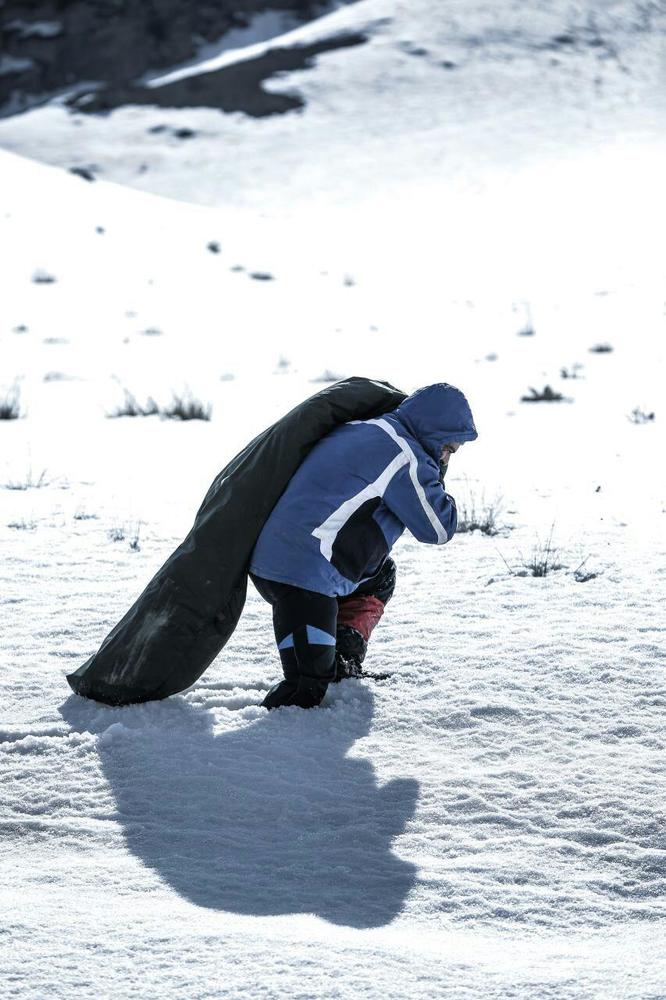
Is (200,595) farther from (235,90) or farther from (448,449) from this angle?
(235,90)

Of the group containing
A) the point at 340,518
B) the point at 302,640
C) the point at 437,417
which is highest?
the point at 437,417

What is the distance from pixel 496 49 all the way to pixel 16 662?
162 feet

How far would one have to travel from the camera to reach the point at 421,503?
11.5 feet

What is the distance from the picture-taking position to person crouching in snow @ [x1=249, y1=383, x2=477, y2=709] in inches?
136

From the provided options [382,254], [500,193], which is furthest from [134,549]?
[500,193]

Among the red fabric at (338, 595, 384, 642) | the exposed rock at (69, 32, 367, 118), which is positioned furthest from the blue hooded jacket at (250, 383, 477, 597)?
the exposed rock at (69, 32, 367, 118)

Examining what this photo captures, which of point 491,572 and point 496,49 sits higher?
point 491,572

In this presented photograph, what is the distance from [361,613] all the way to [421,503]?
0.54 meters

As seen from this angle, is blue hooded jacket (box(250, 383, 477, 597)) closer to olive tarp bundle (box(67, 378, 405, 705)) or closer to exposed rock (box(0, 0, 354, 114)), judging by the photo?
olive tarp bundle (box(67, 378, 405, 705))

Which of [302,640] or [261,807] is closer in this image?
[261,807]

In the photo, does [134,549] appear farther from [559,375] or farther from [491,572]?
[559,375]

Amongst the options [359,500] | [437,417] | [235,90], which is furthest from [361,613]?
[235,90]

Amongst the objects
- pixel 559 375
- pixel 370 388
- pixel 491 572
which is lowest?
pixel 559 375

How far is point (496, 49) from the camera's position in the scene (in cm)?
4922
